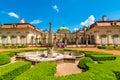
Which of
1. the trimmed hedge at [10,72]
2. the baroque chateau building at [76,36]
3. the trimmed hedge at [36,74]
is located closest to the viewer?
the trimmed hedge at [36,74]

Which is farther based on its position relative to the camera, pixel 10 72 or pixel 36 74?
pixel 10 72

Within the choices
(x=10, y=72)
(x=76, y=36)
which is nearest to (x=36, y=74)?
(x=10, y=72)

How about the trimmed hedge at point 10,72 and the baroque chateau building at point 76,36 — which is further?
the baroque chateau building at point 76,36

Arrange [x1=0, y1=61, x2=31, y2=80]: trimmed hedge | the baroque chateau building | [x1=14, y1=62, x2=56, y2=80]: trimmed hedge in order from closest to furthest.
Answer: [x1=14, y1=62, x2=56, y2=80]: trimmed hedge
[x1=0, y1=61, x2=31, y2=80]: trimmed hedge
the baroque chateau building

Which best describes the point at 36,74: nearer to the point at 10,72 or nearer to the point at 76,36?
the point at 10,72

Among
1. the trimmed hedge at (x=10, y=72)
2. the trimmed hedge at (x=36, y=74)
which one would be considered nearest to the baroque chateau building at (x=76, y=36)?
the trimmed hedge at (x=10, y=72)

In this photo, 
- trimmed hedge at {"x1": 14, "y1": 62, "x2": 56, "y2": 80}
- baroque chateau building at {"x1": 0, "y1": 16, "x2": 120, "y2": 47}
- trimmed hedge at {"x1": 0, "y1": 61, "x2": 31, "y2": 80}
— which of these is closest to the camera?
trimmed hedge at {"x1": 14, "y1": 62, "x2": 56, "y2": 80}

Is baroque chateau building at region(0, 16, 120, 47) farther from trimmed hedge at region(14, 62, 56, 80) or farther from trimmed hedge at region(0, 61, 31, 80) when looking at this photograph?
trimmed hedge at region(14, 62, 56, 80)

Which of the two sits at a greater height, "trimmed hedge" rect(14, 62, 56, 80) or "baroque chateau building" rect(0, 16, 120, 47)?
"baroque chateau building" rect(0, 16, 120, 47)

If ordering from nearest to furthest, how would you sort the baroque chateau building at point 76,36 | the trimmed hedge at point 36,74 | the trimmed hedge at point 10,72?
the trimmed hedge at point 36,74
the trimmed hedge at point 10,72
the baroque chateau building at point 76,36

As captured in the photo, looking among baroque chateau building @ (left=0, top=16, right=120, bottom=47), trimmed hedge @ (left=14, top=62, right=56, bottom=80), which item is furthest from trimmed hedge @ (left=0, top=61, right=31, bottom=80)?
baroque chateau building @ (left=0, top=16, right=120, bottom=47)

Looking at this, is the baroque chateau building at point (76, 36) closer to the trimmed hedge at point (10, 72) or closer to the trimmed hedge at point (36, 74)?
the trimmed hedge at point (10, 72)

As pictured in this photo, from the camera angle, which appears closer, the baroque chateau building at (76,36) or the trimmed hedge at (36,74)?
the trimmed hedge at (36,74)

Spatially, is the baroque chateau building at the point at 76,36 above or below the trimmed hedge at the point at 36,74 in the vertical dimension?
above
